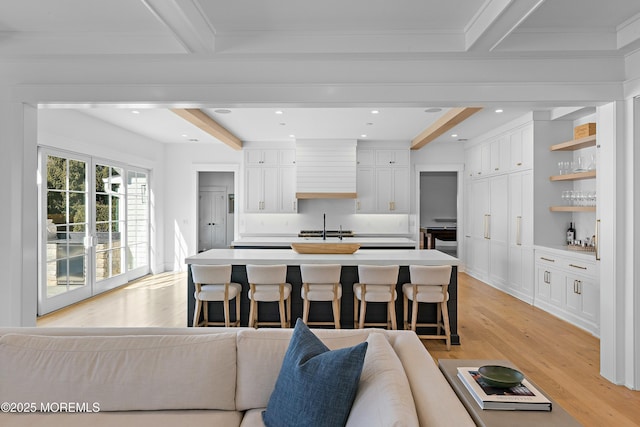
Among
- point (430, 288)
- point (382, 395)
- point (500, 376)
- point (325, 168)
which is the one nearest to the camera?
point (382, 395)

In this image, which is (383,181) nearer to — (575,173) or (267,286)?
(575,173)

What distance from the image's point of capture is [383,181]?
26.5 feet

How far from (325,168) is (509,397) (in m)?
6.59

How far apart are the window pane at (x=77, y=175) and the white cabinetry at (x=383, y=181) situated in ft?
16.0

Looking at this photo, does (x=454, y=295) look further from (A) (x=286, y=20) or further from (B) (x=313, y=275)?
(A) (x=286, y=20)

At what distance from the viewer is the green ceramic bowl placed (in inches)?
60.7

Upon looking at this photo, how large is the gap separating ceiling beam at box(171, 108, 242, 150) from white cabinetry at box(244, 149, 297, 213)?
475 mm

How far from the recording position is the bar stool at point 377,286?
3.85 metres

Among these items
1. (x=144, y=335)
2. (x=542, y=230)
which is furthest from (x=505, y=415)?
(x=542, y=230)

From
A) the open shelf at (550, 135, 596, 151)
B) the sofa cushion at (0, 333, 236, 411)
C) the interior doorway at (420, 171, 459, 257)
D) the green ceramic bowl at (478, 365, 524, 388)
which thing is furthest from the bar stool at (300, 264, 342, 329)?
the interior doorway at (420, 171, 459, 257)

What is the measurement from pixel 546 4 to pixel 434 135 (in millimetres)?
3917

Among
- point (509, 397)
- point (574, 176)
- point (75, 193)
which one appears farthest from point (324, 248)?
point (75, 193)

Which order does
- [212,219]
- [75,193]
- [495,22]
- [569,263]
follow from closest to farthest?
[495,22]
[569,263]
[75,193]
[212,219]

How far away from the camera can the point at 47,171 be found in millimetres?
5074
